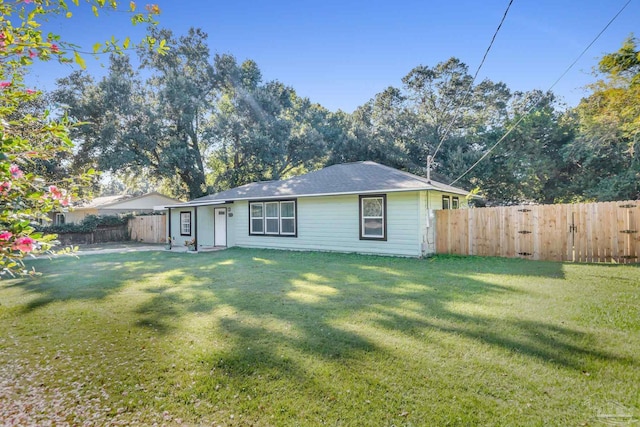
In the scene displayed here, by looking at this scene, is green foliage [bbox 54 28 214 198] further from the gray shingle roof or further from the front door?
the gray shingle roof

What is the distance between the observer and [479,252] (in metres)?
10.7

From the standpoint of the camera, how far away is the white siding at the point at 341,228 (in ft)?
35.1

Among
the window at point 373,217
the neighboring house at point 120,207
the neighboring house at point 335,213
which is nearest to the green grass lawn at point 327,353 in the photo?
the neighboring house at point 335,213

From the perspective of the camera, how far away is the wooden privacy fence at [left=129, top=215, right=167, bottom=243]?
19203mm

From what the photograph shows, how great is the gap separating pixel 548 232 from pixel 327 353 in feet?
30.4

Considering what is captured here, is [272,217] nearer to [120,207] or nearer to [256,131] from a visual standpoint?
[256,131]

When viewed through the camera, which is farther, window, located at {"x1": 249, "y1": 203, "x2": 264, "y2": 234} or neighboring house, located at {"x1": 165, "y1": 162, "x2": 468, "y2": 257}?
window, located at {"x1": 249, "y1": 203, "x2": 264, "y2": 234}

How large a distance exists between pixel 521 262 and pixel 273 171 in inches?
723

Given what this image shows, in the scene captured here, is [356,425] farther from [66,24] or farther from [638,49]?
[638,49]

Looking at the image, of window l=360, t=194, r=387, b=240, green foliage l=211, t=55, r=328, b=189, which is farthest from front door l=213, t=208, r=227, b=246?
green foliage l=211, t=55, r=328, b=189

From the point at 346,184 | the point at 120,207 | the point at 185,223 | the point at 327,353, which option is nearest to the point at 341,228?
the point at 346,184

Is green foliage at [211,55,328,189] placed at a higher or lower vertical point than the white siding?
higher

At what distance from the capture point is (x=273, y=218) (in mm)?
13984

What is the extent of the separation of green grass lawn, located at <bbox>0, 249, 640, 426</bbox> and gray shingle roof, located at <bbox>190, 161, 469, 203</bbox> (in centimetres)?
488
